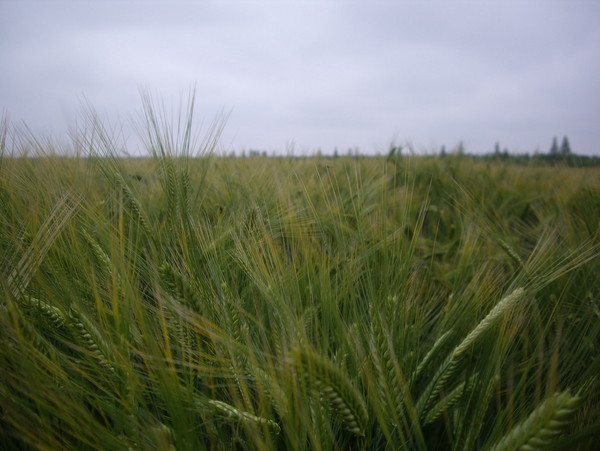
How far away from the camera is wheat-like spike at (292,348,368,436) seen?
1.59 feet

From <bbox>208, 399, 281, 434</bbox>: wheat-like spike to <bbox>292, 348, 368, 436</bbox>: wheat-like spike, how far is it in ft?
0.39

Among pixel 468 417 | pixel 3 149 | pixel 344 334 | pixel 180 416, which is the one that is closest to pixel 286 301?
pixel 344 334

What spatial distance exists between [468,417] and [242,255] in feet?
1.91

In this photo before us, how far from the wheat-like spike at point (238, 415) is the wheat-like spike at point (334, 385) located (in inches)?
4.7

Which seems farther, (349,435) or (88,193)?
(88,193)

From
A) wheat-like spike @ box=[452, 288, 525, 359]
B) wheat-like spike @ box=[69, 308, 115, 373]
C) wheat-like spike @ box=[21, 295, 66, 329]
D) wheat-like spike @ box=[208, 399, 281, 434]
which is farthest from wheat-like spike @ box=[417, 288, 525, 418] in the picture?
wheat-like spike @ box=[21, 295, 66, 329]

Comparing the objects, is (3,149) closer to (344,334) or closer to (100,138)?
(100,138)

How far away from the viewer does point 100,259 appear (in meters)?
0.84

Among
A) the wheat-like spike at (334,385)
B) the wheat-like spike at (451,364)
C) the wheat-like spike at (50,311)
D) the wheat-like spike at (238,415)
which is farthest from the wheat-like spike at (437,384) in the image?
the wheat-like spike at (50,311)

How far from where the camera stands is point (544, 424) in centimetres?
43

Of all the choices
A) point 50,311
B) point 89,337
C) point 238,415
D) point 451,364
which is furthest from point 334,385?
point 50,311

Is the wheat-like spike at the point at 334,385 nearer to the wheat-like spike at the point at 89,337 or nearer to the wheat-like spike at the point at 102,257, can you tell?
the wheat-like spike at the point at 89,337

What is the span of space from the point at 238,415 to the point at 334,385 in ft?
0.60

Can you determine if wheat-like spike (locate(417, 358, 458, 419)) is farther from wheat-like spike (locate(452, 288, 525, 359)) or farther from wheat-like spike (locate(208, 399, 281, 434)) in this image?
wheat-like spike (locate(208, 399, 281, 434))
